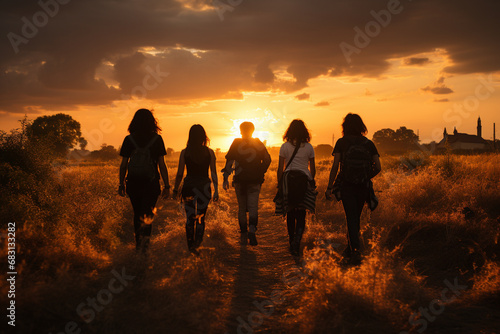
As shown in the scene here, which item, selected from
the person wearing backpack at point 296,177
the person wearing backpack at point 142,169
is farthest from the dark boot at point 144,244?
the person wearing backpack at point 296,177

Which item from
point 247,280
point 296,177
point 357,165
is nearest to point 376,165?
point 357,165

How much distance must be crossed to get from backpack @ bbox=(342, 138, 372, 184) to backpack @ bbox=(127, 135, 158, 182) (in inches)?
121

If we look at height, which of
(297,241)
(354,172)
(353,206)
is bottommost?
(297,241)

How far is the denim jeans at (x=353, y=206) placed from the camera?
6.13m

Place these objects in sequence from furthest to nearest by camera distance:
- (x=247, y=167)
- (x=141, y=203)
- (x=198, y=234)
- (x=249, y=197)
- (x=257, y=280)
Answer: (x=249, y=197)
(x=247, y=167)
(x=198, y=234)
(x=257, y=280)
(x=141, y=203)

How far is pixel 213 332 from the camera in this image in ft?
12.6

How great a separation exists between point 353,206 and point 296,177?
1237mm

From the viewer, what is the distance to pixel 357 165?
6055 mm

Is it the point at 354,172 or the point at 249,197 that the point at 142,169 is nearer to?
the point at 249,197

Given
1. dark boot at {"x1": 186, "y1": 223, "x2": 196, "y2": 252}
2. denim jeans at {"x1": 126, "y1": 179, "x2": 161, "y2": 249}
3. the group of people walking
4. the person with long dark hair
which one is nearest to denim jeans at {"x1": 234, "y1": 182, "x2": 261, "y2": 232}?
the group of people walking

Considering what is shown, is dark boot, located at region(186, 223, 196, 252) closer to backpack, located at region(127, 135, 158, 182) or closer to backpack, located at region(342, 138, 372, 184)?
backpack, located at region(127, 135, 158, 182)

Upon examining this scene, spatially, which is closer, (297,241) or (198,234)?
(198,234)

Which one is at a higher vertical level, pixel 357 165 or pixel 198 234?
pixel 357 165

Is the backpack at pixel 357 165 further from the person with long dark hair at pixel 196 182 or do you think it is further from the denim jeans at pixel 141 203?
the denim jeans at pixel 141 203
